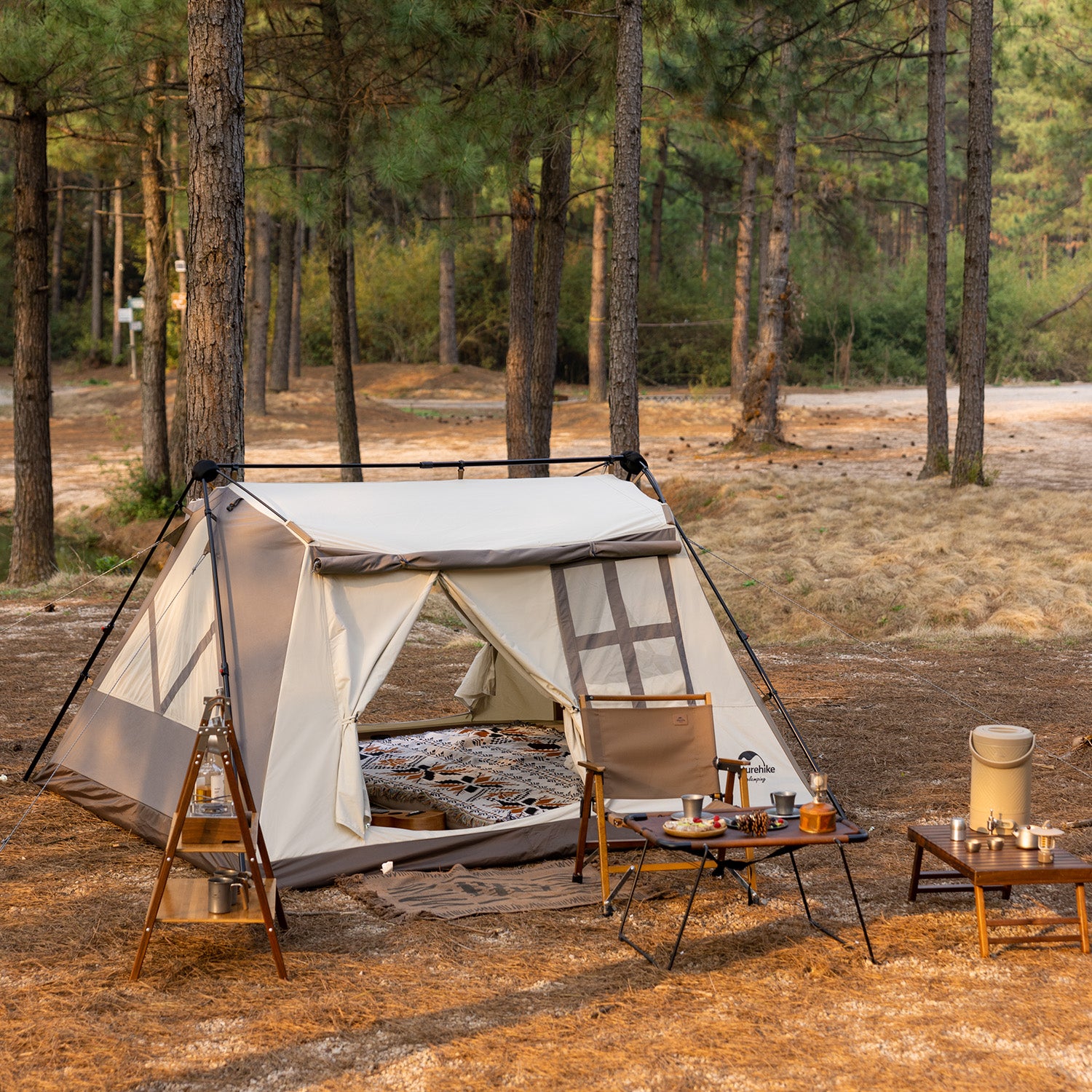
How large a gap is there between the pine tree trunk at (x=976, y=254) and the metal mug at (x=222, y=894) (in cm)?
1115

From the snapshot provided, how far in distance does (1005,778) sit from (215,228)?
17.0ft

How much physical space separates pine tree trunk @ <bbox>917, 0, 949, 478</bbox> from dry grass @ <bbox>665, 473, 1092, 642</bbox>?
999 millimetres

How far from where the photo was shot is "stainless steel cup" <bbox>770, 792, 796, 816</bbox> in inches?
185

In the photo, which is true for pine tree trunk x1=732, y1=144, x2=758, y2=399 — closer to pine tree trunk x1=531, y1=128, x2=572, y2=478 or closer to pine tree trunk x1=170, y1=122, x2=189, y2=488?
pine tree trunk x1=170, y1=122, x2=189, y2=488

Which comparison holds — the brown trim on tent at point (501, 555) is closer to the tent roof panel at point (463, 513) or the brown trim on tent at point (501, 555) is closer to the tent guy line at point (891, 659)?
the tent roof panel at point (463, 513)

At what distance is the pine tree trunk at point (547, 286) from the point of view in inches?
498

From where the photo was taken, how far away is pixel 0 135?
95.4 feet

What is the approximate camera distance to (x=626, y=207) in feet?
32.8

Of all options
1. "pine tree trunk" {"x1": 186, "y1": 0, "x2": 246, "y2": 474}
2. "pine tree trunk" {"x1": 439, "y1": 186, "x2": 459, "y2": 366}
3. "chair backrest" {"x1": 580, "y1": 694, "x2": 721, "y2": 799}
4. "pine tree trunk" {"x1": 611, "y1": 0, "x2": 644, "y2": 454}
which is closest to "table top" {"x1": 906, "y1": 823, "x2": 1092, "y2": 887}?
"chair backrest" {"x1": 580, "y1": 694, "x2": 721, "y2": 799}

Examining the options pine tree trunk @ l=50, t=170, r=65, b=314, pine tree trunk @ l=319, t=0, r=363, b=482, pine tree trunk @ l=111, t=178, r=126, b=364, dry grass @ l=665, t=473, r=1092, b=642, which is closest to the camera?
dry grass @ l=665, t=473, r=1092, b=642

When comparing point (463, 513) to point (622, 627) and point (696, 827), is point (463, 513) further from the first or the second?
point (696, 827)

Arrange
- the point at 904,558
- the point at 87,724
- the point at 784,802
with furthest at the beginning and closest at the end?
the point at 904,558 → the point at 87,724 → the point at 784,802

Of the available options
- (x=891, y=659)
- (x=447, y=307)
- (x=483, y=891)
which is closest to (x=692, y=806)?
(x=483, y=891)

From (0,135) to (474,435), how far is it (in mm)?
15033
